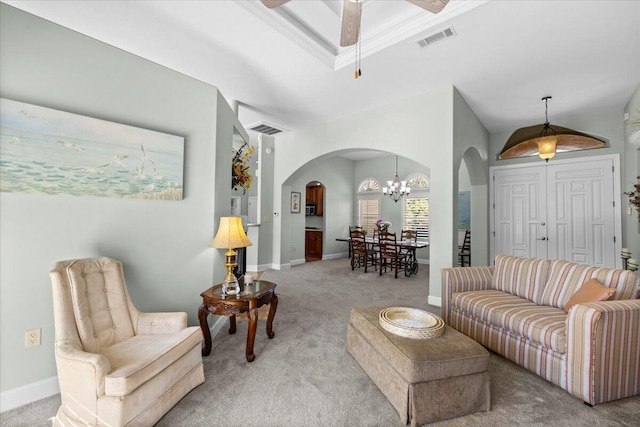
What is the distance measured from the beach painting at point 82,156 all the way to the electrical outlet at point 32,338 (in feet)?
3.22

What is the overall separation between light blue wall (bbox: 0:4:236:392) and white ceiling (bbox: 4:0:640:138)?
0.60 meters

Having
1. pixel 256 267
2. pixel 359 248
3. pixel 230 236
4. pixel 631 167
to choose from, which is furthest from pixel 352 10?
pixel 256 267

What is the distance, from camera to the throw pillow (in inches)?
82.0

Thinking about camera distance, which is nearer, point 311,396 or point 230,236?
point 311,396

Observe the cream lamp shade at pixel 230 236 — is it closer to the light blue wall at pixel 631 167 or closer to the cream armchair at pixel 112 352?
the cream armchair at pixel 112 352

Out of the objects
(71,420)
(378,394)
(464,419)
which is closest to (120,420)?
(71,420)

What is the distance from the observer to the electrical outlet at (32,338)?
193 centimetres

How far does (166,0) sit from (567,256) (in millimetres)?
6884

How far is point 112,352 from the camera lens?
1830 mm

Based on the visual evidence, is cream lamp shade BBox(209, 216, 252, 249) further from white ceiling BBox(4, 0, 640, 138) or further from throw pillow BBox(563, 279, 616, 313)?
throw pillow BBox(563, 279, 616, 313)

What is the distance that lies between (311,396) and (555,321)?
198 centimetres

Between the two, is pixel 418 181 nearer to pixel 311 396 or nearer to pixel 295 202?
pixel 295 202

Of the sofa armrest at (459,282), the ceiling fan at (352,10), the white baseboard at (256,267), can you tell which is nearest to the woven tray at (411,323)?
the sofa armrest at (459,282)

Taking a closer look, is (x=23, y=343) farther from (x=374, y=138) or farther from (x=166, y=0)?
(x=374, y=138)
